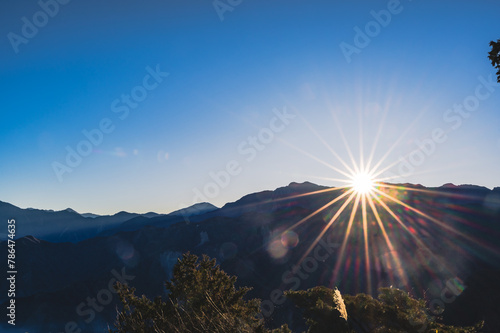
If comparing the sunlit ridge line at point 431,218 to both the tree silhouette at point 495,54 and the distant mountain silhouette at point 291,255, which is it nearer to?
the distant mountain silhouette at point 291,255

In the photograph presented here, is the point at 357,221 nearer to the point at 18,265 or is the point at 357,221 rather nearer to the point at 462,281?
the point at 462,281

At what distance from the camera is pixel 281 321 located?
56938mm

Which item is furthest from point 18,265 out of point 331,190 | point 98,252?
point 331,190

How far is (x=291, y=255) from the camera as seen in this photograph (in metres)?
79.8

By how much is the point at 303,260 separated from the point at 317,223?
18.0 m

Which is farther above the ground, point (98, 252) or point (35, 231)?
point (35, 231)

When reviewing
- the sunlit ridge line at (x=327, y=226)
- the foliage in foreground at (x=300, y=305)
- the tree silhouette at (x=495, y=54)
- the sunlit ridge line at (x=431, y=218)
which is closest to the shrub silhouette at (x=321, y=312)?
the foliage in foreground at (x=300, y=305)

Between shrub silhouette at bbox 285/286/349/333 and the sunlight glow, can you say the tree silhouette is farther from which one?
the sunlight glow

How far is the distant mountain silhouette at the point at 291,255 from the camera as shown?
61.1 meters

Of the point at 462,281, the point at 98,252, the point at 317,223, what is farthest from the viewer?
the point at 98,252

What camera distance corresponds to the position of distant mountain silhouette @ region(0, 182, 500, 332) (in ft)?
201

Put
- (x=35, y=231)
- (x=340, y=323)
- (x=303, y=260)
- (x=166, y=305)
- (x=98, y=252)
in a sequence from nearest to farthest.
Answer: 1. (x=340, y=323)
2. (x=166, y=305)
3. (x=303, y=260)
4. (x=98, y=252)
5. (x=35, y=231)

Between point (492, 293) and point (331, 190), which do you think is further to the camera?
point (331, 190)

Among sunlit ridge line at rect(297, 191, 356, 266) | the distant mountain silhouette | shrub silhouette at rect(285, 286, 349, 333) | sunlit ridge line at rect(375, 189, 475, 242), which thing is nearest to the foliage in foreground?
shrub silhouette at rect(285, 286, 349, 333)
